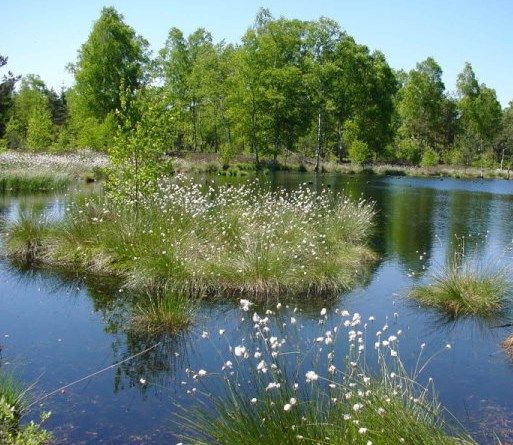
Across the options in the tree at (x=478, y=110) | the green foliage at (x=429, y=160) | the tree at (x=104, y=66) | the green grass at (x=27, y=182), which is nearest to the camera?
the green grass at (x=27, y=182)

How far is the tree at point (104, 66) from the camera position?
4931 centimetres

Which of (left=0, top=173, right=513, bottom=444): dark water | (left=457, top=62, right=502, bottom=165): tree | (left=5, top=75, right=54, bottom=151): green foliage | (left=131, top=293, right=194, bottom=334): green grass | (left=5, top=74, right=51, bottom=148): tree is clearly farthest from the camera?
(left=457, top=62, right=502, bottom=165): tree

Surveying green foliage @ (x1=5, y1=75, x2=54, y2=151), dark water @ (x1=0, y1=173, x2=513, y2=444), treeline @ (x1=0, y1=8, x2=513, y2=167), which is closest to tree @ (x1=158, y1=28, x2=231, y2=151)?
treeline @ (x1=0, y1=8, x2=513, y2=167)

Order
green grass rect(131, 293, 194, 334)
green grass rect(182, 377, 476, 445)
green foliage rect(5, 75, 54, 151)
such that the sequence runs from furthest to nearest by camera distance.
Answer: green foliage rect(5, 75, 54, 151), green grass rect(131, 293, 194, 334), green grass rect(182, 377, 476, 445)

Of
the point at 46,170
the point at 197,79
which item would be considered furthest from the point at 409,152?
the point at 46,170

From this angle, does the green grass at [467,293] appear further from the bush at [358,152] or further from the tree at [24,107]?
the tree at [24,107]

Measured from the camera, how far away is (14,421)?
567 centimetres

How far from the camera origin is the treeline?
50.7 metres

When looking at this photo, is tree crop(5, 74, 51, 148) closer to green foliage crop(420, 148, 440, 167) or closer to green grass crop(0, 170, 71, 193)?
green grass crop(0, 170, 71, 193)

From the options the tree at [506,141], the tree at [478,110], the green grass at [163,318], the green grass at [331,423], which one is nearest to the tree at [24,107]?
the green grass at [163,318]

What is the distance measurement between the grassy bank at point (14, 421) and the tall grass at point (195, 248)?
5208 mm

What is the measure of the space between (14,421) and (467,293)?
8.80 meters

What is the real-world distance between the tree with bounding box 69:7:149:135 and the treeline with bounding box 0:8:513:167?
0.10m

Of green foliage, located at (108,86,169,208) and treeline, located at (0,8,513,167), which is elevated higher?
treeline, located at (0,8,513,167)
